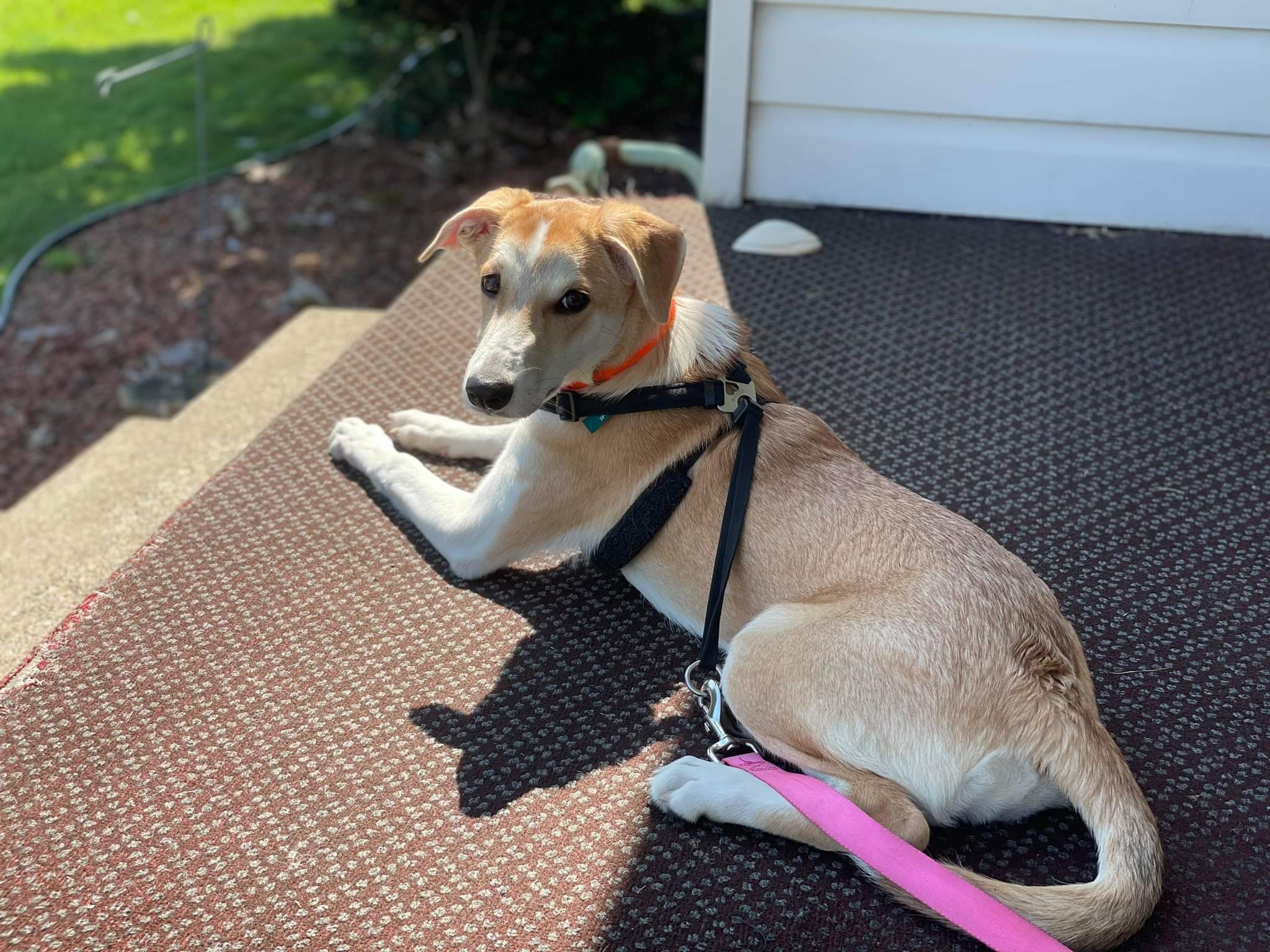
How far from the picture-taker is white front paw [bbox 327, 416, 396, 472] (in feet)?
9.80

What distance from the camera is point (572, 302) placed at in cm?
236

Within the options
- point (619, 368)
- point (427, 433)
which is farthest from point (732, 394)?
point (427, 433)

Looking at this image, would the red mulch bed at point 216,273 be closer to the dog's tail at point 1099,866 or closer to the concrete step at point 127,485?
the concrete step at point 127,485

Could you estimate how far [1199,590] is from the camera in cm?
266

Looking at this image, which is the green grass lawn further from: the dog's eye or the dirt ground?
the dog's eye

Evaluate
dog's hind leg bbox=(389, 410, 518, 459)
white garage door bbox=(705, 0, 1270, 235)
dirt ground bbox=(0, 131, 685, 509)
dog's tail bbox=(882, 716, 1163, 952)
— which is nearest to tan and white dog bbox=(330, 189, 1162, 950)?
dog's tail bbox=(882, 716, 1163, 952)

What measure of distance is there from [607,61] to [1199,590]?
5198 millimetres

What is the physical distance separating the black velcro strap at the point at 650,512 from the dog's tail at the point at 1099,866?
0.94 metres

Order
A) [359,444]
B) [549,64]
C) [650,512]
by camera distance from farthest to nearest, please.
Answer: [549,64] < [359,444] < [650,512]

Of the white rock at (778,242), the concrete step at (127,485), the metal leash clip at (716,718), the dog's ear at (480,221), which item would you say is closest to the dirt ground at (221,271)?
the concrete step at (127,485)

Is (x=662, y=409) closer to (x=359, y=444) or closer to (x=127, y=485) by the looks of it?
(x=359, y=444)

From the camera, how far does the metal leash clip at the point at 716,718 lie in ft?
7.03

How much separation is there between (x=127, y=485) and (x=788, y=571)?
2652 mm

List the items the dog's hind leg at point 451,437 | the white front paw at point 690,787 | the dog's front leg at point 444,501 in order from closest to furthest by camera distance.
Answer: the white front paw at point 690,787, the dog's front leg at point 444,501, the dog's hind leg at point 451,437
